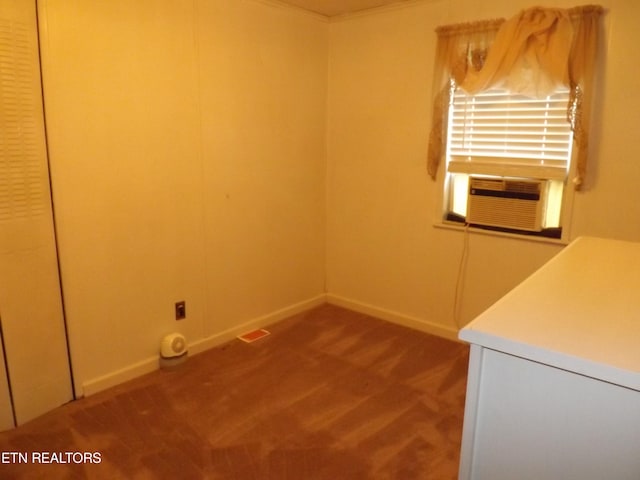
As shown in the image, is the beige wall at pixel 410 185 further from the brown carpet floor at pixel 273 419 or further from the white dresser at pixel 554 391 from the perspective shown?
the white dresser at pixel 554 391

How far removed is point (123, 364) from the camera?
2.77 metres

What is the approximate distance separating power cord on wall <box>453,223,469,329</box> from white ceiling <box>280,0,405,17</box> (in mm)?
1668

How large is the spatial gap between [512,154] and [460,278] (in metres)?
0.90

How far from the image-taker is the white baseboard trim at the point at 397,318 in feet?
11.3

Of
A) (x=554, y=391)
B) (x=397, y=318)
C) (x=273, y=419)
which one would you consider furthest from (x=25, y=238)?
(x=397, y=318)

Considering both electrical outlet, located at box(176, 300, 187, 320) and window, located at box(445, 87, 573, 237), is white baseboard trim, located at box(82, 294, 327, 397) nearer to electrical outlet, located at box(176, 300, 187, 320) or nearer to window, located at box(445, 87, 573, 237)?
electrical outlet, located at box(176, 300, 187, 320)

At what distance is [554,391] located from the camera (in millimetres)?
1041

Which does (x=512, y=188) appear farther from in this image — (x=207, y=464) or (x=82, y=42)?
(x=82, y=42)

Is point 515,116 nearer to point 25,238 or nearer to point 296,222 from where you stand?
point 296,222

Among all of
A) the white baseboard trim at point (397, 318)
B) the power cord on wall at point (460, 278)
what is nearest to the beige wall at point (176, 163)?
the white baseboard trim at point (397, 318)

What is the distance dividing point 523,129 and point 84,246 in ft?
8.52

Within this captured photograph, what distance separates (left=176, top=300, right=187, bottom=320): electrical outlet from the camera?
2998 millimetres

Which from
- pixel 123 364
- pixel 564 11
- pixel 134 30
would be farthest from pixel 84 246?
pixel 564 11

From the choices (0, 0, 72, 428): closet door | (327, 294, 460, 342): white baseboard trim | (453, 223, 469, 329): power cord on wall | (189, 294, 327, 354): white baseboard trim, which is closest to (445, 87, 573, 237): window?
(453, 223, 469, 329): power cord on wall
